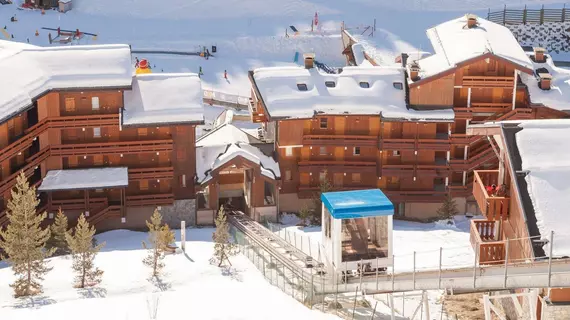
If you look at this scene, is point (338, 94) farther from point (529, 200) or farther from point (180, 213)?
point (529, 200)

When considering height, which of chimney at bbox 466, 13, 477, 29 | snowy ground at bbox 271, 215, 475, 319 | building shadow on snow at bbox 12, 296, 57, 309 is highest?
chimney at bbox 466, 13, 477, 29

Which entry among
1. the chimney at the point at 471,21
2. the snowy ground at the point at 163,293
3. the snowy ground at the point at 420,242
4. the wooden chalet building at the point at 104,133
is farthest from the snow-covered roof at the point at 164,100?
the chimney at the point at 471,21

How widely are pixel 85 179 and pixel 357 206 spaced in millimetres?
21058

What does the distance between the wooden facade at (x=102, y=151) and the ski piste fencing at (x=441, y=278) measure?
13.6 m

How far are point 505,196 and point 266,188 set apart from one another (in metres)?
24.6

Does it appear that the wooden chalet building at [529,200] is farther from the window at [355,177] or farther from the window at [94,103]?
the window at [94,103]

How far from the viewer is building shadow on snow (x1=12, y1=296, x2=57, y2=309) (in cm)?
5030

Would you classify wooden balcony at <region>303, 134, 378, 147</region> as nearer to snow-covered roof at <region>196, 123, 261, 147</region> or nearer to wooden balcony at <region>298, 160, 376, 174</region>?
wooden balcony at <region>298, 160, 376, 174</region>

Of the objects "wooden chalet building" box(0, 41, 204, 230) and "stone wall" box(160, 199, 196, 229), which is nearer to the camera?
"wooden chalet building" box(0, 41, 204, 230)

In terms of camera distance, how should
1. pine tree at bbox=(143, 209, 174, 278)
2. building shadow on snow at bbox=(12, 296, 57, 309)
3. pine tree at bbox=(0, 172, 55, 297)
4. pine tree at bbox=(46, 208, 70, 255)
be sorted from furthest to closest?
1. pine tree at bbox=(46, 208, 70, 255)
2. pine tree at bbox=(143, 209, 174, 278)
3. pine tree at bbox=(0, 172, 55, 297)
4. building shadow on snow at bbox=(12, 296, 57, 309)

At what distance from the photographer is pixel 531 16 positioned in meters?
100

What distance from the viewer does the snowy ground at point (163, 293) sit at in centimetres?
4697

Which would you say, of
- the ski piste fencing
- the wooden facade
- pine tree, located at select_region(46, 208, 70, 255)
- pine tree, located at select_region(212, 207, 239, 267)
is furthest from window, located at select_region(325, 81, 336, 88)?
pine tree, located at select_region(46, 208, 70, 255)

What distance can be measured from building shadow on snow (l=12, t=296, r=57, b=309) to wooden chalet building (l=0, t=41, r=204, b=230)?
13467 mm
